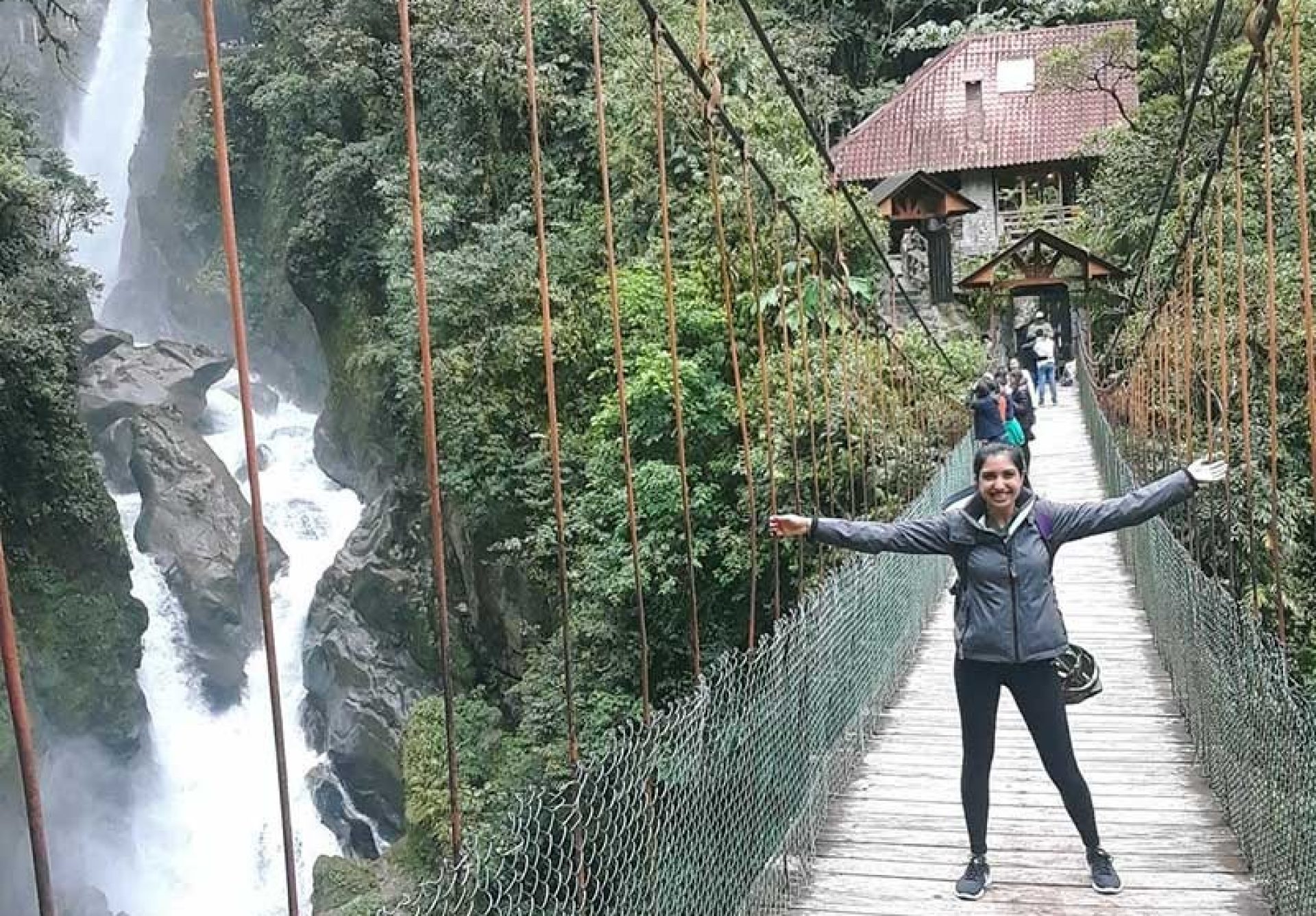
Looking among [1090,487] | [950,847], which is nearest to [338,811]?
[1090,487]

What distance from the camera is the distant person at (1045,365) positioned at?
1064cm

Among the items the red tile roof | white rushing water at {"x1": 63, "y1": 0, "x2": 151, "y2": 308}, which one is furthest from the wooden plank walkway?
white rushing water at {"x1": 63, "y1": 0, "x2": 151, "y2": 308}

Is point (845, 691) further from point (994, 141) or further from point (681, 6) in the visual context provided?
point (994, 141)

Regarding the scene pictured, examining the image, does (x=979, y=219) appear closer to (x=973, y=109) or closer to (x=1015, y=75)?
(x=973, y=109)

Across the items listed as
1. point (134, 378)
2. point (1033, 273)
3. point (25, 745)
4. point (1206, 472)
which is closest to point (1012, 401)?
point (1033, 273)

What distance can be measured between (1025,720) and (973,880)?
351 millimetres

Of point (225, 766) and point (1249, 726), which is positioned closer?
point (1249, 726)

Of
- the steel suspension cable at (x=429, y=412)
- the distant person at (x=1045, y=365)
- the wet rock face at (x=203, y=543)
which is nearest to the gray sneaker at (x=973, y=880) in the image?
the steel suspension cable at (x=429, y=412)

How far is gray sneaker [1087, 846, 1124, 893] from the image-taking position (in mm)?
2072

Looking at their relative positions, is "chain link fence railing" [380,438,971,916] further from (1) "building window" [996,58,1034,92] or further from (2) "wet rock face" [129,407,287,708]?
(1) "building window" [996,58,1034,92]

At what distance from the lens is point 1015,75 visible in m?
14.1

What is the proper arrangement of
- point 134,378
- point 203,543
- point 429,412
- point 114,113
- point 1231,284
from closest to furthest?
point 429,412 → point 1231,284 → point 203,543 → point 134,378 → point 114,113

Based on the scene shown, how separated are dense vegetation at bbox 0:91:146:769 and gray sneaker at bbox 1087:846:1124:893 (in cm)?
810

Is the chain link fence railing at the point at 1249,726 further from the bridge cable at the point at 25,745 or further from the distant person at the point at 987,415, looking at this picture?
the distant person at the point at 987,415
